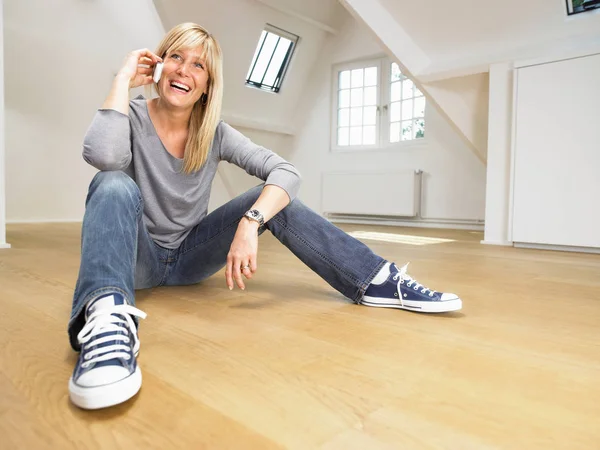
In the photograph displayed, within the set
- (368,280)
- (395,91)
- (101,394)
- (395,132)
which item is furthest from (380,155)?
(101,394)

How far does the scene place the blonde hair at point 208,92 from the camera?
131 centimetres

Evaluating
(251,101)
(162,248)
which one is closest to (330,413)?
(162,248)

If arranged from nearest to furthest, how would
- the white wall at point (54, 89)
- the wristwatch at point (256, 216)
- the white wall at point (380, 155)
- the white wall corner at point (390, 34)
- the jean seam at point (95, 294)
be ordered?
the jean seam at point (95, 294) < the wristwatch at point (256, 216) < the white wall corner at point (390, 34) < the white wall at point (380, 155) < the white wall at point (54, 89)

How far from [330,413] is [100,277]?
1.63 ft

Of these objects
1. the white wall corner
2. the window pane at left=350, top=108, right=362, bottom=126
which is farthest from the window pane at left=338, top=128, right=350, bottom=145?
the white wall corner

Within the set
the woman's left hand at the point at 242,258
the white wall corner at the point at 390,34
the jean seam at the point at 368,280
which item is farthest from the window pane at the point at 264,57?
the woman's left hand at the point at 242,258

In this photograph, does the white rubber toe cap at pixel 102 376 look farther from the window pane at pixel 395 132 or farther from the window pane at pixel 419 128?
the window pane at pixel 395 132

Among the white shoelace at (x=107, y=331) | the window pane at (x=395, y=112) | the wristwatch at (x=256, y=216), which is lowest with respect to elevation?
the white shoelace at (x=107, y=331)

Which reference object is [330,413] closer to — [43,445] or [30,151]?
[43,445]

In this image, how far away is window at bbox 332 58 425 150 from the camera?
5730 mm

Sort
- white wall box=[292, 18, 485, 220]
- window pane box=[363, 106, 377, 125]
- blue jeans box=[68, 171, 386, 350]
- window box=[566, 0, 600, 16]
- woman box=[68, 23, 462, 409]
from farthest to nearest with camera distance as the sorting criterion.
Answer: window pane box=[363, 106, 377, 125] < white wall box=[292, 18, 485, 220] < window box=[566, 0, 600, 16] < woman box=[68, 23, 462, 409] < blue jeans box=[68, 171, 386, 350]

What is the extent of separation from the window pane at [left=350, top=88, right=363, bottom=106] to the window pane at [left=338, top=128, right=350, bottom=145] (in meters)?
0.36

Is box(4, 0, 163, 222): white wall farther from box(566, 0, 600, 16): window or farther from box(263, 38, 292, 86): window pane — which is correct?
box(566, 0, 600, 16): window

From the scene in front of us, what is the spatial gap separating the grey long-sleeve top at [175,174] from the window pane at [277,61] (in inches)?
206
